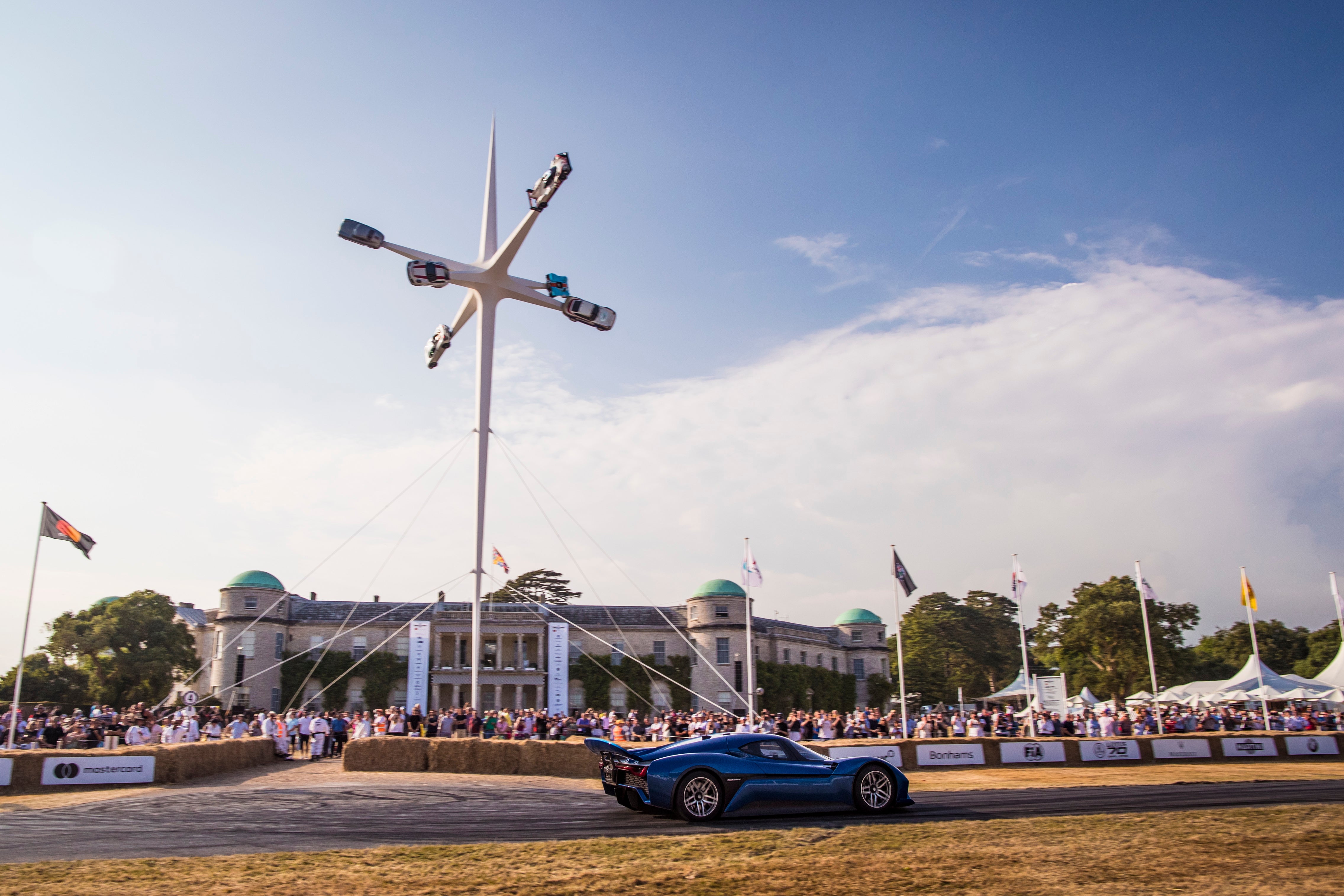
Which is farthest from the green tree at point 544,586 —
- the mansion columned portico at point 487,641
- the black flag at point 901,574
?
the black flag at point 901,574

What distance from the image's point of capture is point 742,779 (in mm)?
12219

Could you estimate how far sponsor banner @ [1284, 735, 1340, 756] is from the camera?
30.8 metres

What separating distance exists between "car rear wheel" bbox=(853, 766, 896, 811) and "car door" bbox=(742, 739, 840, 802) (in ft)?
1.10

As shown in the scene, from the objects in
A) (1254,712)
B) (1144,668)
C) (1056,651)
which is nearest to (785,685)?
(1056,651)

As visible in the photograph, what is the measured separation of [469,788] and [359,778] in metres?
5.26

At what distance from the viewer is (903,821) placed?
1174cm

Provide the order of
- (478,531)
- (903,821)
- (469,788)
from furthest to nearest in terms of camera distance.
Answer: (478,531) → (469,788) → (903,821)

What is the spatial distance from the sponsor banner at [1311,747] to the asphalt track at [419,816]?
15.4 meters

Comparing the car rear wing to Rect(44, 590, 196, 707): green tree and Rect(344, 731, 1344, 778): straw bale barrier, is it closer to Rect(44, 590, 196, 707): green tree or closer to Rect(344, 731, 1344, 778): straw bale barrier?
Rect(344, 731, 1344, 778): straw bale barrier

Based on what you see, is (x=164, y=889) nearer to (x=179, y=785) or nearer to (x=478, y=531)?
(x=179, y=785)

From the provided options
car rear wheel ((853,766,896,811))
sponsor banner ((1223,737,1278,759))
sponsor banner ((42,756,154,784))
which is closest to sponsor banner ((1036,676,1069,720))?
sponsor banner ((1223,737,1278,759))

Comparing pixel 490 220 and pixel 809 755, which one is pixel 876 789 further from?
pixel 490 220

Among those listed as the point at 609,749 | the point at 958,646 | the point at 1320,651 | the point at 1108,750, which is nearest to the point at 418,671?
the point at 1108,750

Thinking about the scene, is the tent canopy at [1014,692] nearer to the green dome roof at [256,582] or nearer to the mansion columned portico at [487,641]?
the mansion columned portico at [487,641]
